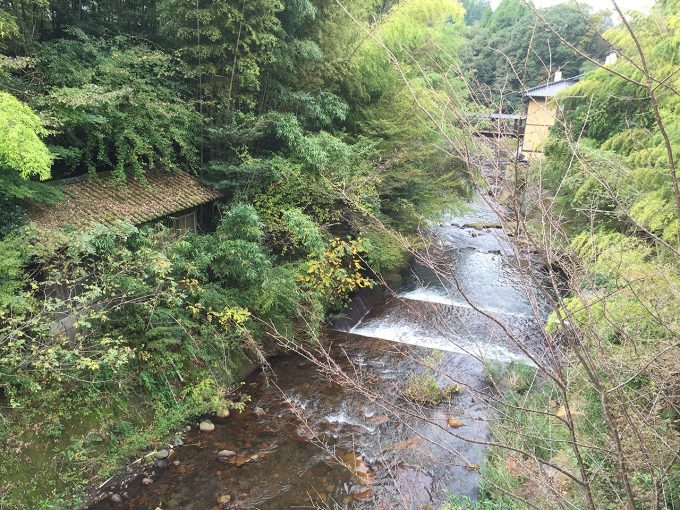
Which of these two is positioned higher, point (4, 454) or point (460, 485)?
point (4, 454)

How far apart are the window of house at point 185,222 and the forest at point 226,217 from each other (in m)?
0.52

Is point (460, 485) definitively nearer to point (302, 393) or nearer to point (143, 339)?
point (302, 393)

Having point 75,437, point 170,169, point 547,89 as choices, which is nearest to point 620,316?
point 547,89

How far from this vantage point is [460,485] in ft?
23.2

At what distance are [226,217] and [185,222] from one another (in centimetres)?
178

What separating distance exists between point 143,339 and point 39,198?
9.82 ft

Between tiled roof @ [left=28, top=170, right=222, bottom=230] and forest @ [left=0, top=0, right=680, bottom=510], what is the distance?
10cm

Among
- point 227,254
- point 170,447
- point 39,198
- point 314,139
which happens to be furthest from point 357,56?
point 170,447

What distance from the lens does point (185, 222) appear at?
1095 centimetres

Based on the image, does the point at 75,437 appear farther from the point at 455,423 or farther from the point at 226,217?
the point at 455,423

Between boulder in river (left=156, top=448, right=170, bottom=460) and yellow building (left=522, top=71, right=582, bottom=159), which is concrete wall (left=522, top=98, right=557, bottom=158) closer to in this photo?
yellow building (left=522, top=71, right=582, bottom=159)

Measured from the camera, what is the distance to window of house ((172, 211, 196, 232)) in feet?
34.5

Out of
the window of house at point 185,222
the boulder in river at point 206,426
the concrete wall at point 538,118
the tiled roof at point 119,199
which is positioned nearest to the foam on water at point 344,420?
the boulder in river at point 206,426

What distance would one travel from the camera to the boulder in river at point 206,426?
8.11m
